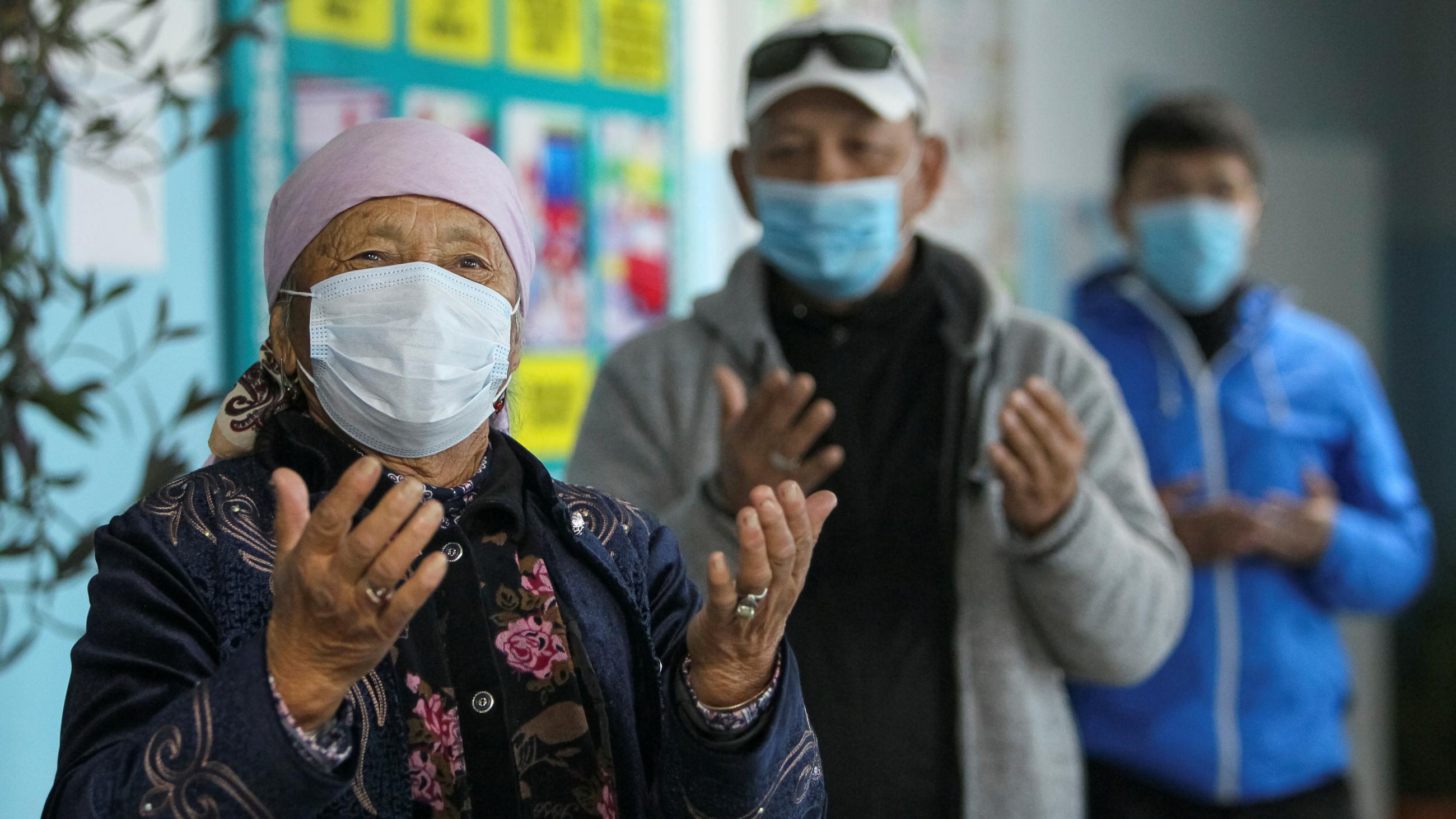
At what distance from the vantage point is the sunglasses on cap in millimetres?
1771

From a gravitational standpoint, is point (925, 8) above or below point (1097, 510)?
above

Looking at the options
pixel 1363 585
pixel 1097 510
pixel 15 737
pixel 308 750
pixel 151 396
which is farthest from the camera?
pixel 1363 585

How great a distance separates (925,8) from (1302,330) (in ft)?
6.12

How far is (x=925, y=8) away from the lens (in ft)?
13.3

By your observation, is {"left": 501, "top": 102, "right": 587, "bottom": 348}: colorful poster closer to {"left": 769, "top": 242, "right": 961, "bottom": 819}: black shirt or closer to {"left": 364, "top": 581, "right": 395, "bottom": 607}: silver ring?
{"left": 769, "top": 242, "right": 961, "bottom": 819}: black shirt

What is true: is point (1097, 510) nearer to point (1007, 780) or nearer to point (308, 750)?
point (1007, 780)

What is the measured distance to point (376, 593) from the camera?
826mm

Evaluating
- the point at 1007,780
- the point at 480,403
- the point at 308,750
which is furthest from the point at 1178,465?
the point at 308,750

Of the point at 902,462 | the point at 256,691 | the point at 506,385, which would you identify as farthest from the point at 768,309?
the point at 256,691

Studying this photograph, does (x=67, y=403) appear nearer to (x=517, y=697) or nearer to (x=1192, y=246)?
(x=517, y=697)

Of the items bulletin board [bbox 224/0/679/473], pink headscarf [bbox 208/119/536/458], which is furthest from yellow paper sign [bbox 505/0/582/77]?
pink headscarf [bbox 208/119/536/458]

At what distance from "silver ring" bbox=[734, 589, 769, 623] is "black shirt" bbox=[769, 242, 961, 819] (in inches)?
27.5

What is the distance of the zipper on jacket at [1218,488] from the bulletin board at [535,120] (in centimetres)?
113

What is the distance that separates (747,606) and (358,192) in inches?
17.8
